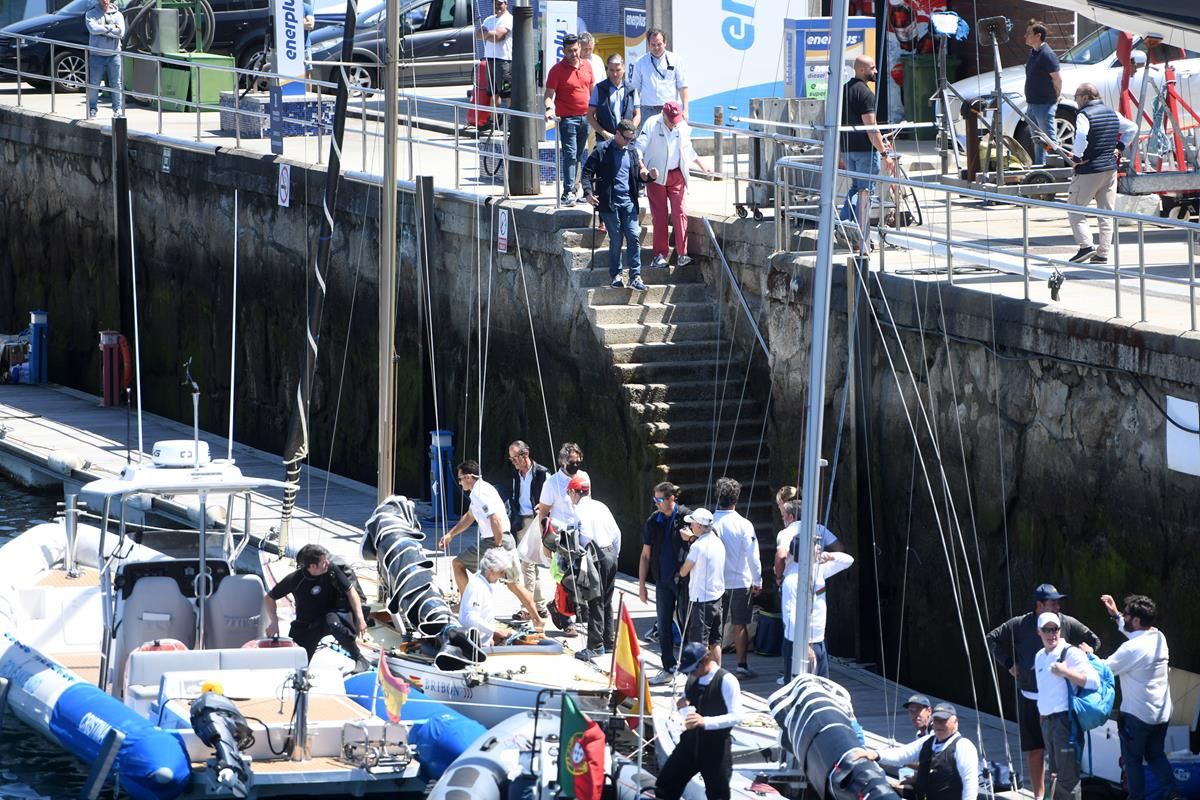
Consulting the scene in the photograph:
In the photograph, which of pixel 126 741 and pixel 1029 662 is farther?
pixel 126 741

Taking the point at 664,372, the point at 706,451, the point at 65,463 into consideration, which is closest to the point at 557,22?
the point at 664,372

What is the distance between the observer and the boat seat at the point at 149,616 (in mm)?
15188

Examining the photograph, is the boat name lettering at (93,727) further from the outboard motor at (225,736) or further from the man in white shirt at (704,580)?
the man in white shirt at (704,580)

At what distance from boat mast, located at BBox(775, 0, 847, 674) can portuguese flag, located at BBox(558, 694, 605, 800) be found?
5.04 feet

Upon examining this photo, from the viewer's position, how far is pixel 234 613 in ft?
50.6

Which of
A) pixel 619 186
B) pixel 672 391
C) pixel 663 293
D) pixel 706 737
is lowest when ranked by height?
pixel 706 737

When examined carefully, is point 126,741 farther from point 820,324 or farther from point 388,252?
point 388,252

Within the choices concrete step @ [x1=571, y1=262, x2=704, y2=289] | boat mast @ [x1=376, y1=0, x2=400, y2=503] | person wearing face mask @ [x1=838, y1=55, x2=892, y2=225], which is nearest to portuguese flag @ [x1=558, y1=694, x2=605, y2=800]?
boat mast @ [x1=376, y1=0, x2=400, y2=503]

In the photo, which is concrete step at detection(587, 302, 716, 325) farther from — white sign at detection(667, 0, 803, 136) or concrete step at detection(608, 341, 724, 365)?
white sign at detection(667, 0, 803, 136)

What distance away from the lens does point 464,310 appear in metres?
21.5

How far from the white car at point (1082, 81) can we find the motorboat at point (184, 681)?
8841 mm

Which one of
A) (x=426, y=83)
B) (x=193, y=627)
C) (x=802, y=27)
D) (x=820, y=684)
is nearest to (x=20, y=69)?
(x=426, y=83)

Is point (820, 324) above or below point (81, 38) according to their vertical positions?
below

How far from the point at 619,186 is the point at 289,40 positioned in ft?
30.5
